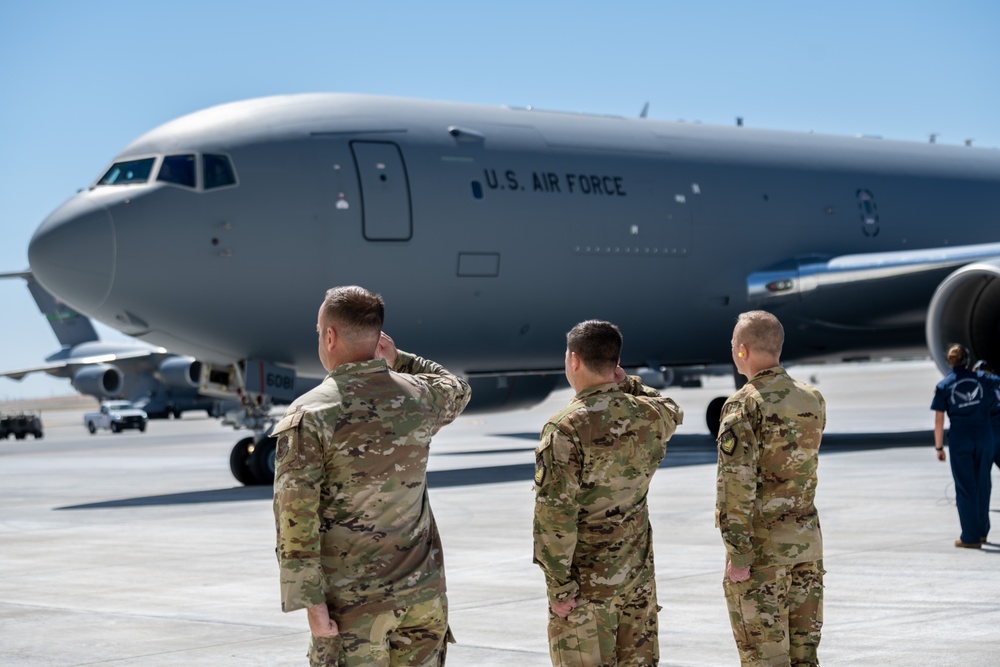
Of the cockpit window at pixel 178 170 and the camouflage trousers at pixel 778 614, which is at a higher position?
the cockpit window at pixel 178 170

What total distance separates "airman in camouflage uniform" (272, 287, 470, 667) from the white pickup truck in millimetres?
42914

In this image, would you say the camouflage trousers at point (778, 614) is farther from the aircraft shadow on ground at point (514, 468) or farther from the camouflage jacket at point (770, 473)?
the aircraft shadow on ground at point (514, 468)

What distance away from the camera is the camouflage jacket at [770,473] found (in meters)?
4.84

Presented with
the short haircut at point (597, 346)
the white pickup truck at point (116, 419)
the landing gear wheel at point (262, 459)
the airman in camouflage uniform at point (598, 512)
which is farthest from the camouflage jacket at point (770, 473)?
the white pickup truck at point (116, 419)

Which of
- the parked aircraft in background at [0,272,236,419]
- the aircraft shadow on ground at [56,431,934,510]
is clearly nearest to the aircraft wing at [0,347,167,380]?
the parked aircraft in background at [0,272,236,419]

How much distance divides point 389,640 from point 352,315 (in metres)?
0.95

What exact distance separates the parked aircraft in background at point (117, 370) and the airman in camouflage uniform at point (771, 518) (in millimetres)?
47603

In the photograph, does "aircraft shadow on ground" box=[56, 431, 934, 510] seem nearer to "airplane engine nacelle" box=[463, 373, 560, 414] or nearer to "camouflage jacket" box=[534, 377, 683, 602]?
"airplane engine nacelle" box=[463, 373, 560, 414]

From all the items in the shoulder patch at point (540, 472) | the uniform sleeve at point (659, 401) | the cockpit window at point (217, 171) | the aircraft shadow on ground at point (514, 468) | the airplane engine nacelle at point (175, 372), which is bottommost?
the airplane engine nacelle at point (175, 372)

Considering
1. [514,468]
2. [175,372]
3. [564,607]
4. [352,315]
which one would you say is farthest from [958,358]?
[175,372]

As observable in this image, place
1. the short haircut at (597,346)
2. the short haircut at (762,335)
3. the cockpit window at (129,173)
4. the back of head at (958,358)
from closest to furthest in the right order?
1. the short haircut at (597,346)
2. the short haircut at (762,335)
3. the back of head at (958,358)
4. the cockpit window at (129,173)

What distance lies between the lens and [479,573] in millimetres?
8656

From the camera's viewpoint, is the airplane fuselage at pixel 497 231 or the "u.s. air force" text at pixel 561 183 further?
the "u.s. air force" text at pixel 561 183

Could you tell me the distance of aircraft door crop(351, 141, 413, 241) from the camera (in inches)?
603
